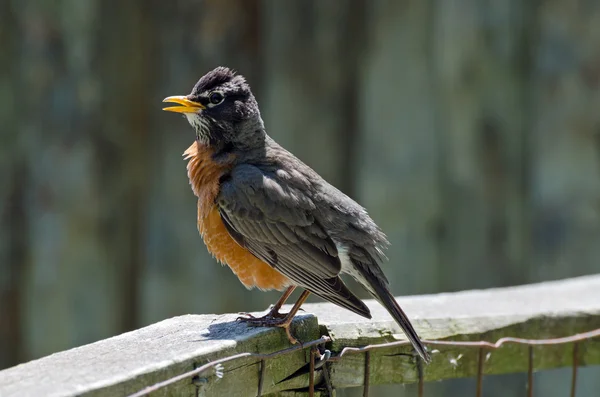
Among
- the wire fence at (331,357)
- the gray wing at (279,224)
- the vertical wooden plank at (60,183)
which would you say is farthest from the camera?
the vertical wooden plank at (60,183)

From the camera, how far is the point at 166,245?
5.09 m

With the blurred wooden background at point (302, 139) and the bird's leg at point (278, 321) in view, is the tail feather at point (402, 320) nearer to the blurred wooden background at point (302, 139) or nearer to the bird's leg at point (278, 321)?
the bird's leg at point (278, 321)

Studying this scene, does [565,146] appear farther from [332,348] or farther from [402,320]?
[332,348]

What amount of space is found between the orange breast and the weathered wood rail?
0.74ft

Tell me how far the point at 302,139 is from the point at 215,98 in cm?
142

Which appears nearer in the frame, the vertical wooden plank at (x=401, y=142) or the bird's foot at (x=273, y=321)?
the bird's foot at (x=273, y=321)

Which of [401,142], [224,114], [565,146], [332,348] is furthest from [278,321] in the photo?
[565,146]

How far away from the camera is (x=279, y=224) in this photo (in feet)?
11.2

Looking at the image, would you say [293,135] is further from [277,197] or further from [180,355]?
[180,355]

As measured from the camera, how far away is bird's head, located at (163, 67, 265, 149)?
3.69m

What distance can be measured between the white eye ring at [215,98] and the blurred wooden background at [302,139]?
1.27 meters

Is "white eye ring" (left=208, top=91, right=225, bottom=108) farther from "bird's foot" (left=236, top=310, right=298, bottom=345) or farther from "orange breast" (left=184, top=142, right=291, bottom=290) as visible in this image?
"bird's foot" (left=236, top=310, right=298, bottom=345)

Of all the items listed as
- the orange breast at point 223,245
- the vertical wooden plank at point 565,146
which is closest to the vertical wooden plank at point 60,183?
the orange breast at point 223,245

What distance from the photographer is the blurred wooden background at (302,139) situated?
4996 mm
